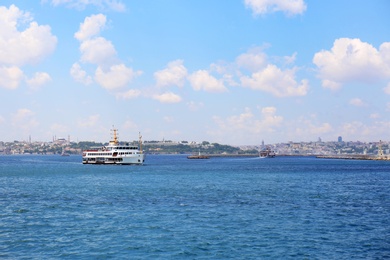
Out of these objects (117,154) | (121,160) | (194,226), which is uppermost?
(117,154)

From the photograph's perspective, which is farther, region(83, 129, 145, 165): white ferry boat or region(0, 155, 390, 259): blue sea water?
region(83, 129, 145, 165): white ferry boat

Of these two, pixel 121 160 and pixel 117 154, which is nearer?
pixel 121 160

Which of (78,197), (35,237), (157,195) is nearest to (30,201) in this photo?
(78,197)

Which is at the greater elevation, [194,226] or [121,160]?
[121,160]

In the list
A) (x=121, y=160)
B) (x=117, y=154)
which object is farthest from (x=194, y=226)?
(x=117, y=154)

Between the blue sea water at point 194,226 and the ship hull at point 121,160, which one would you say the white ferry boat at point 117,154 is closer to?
the ship hull at point 121,160

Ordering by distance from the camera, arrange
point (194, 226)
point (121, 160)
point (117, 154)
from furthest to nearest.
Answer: point (117, 154) < point (121, 160) < point (194, 226)

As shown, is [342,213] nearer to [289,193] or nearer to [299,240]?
[299,240]

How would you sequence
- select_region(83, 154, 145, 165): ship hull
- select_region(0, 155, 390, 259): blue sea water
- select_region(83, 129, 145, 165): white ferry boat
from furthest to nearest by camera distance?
Answer: select_region(83, 129, 145, 165): white ferry boat → select_region(83, 154, 145, 165): ship hull → select_region(0, 155, 390, 259): blue sea water

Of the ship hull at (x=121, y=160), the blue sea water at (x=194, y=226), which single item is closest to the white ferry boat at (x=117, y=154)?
the ship hull at (x=121, y=160)

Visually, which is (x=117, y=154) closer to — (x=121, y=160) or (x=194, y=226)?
(x=121, y=160)

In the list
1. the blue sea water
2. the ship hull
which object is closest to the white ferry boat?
the ship hull

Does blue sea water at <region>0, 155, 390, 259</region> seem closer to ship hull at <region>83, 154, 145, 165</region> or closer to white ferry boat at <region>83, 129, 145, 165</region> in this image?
ship hull at <region>83, 154, 145, 165</region>

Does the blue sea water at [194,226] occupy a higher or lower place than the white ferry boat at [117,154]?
lower
